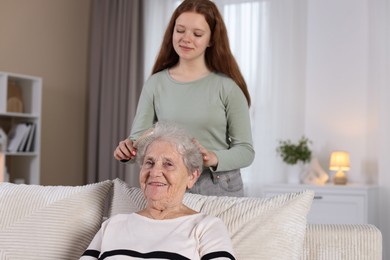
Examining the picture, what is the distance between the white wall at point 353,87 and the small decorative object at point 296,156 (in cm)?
22

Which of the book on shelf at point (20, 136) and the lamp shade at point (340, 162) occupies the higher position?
the book on shelf at point (20, 136)

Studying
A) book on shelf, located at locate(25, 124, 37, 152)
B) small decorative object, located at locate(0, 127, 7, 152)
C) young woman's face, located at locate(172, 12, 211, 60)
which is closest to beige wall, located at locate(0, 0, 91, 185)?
book on shelf, located at locate(25, 124, 37, 152)

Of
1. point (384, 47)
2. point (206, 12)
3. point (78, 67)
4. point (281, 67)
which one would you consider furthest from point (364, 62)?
point (206, 12)

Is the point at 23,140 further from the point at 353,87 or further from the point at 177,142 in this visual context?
the point at 177,142

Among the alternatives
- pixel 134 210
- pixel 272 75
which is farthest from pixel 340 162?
pixel 134 210

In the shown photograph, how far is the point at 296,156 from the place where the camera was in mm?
5441

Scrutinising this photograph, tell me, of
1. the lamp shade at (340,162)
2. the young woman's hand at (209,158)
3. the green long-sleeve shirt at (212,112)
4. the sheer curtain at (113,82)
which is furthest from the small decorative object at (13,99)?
the young woman's hand at (209,158)

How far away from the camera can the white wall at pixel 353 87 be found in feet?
17.5

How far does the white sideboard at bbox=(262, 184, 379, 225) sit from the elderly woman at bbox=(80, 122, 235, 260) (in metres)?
3.26

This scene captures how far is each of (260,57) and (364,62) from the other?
867 millimetres

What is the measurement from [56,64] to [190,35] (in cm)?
420

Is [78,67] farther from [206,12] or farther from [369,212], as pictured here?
[206,12]

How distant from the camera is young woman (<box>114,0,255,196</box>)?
2285mm

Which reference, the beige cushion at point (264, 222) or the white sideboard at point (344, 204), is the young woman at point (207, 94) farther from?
the white sideboard at point (344, 204)
